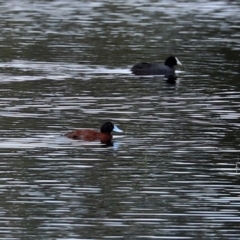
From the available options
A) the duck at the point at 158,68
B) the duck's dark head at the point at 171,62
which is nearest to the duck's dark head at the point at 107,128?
the duck at the point at 158,68

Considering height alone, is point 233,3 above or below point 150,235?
below

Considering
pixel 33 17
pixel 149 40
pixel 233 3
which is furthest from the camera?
pixel 233 3

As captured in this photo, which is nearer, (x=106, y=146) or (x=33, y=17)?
(x=106, y=146)

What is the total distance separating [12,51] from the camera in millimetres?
34438

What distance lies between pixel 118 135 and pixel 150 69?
9717mm

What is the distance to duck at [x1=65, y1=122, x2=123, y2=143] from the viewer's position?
19.9 m

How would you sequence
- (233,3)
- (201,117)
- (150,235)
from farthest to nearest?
(233,3), (201,117), (150,235)

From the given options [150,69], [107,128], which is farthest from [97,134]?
[150,69]

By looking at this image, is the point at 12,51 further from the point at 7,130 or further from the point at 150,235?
the point at 150,235

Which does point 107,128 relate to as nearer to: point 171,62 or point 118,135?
point 118,135

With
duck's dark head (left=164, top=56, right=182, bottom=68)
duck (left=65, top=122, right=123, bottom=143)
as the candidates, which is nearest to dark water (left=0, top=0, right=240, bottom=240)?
duck (left=65, top=122, right=123, bottom=143)

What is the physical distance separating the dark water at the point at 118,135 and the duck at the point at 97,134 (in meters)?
0.16

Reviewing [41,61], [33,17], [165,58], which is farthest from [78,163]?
[33,17]

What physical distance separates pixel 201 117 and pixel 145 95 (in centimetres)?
358
